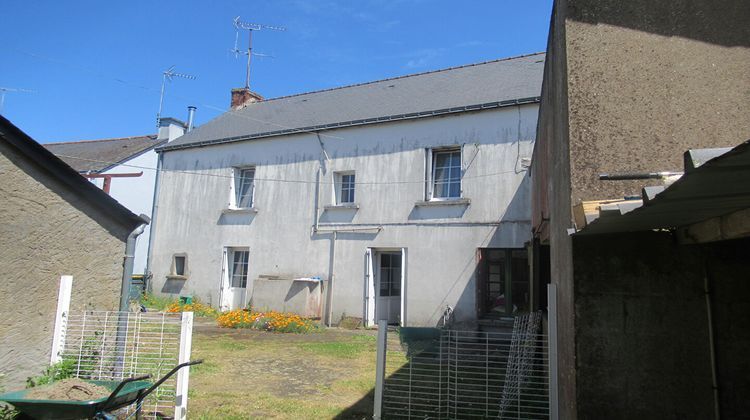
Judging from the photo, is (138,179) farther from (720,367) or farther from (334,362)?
(720,367)

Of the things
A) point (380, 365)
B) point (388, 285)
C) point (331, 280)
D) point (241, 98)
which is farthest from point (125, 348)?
point (241, 98)

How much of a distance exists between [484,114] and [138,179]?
1604cm

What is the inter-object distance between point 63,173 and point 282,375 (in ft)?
14.4

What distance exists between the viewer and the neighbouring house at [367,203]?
40.3 feet

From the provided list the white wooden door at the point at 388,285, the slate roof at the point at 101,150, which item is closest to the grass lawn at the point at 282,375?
the white wooden door at the point at 388,285

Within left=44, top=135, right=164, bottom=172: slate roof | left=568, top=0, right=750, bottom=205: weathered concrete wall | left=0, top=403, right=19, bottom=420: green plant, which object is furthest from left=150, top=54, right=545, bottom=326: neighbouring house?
left=0, top=403, right=19, bottom=420: green plant

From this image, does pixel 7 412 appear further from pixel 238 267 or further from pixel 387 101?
pixel 387 101

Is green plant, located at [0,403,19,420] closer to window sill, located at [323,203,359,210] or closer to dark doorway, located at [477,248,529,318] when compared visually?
dark doorway, located at [477,248,529,318]

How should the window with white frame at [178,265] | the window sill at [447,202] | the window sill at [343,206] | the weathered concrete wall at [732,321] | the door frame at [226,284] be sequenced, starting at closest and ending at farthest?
the weathered concrete wall at [732,321] < the window sill at [447,202] < the window sill at [343,206] < the door frame at [226,284] < the window with white frame at [178,265]

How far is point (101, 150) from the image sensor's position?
941 inches

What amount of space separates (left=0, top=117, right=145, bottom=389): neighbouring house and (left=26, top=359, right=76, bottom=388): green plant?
0.07 m

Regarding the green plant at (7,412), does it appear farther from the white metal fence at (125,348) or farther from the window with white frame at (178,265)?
the window with white frame at (178,265)

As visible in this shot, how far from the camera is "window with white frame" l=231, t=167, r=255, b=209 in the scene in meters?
16.4

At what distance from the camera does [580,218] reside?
291cm
